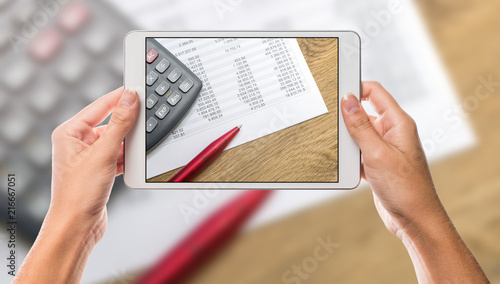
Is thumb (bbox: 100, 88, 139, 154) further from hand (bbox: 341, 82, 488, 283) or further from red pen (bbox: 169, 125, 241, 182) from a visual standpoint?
hand (bbox: 341, 82, 488, 283)

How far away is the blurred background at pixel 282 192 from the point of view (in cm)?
45

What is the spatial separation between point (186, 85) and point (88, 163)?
11cm

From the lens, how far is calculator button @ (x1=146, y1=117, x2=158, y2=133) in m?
0.38

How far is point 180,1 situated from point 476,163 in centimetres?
40

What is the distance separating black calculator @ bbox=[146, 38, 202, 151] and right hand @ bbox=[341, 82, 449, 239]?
0.15 meters

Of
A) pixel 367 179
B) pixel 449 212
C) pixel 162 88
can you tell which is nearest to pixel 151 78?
A: pixel 162 88

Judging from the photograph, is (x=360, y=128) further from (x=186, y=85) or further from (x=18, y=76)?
(x=18, y=76)

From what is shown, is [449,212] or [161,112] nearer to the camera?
[161,112]

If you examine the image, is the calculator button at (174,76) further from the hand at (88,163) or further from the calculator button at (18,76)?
the calculator button at (18,76)

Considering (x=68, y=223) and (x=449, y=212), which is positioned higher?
(x=68, y=223)

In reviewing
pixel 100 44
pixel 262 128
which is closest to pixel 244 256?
pixel 262 128

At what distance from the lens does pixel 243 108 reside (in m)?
0.39

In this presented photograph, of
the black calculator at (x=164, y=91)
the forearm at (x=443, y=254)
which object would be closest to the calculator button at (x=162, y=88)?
the black calculator at (x=164, y=91)

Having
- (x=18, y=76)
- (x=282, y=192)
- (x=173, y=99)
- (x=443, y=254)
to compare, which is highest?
(x=18, y=76)
